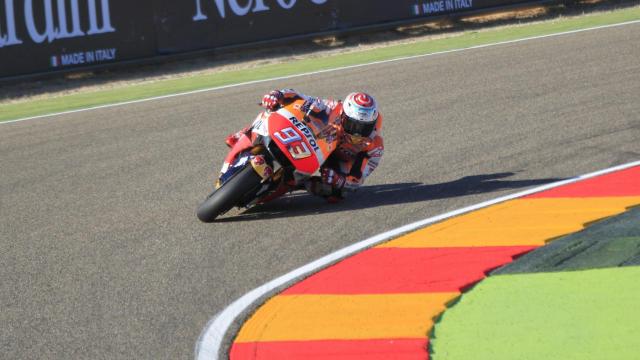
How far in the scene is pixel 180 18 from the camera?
57.0 ft

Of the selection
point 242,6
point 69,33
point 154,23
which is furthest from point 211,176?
point 242,6

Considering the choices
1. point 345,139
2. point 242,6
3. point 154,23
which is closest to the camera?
point 345,139

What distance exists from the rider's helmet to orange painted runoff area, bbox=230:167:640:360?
1208 mm

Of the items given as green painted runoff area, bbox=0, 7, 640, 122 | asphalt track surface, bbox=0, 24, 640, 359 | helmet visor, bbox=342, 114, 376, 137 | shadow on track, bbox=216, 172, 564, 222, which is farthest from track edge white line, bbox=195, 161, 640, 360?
green painted runoff area, bbox=0, 7, 640, 122

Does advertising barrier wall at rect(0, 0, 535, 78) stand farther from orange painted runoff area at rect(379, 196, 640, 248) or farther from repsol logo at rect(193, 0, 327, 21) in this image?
orange painted runoff area at rect(379, 196, 640, 248)

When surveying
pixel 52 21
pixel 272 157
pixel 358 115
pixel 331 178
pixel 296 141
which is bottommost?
pixel 331 178

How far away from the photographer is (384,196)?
32.5ft

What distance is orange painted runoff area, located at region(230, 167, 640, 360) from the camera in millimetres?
6281

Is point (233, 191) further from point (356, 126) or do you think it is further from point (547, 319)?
point (547, 319)

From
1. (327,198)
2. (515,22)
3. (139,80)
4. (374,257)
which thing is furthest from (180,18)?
(374,257)

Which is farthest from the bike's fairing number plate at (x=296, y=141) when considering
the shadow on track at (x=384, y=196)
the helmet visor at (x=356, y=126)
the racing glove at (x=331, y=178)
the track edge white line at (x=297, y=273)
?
the track edge white line at (x=297, y=273)

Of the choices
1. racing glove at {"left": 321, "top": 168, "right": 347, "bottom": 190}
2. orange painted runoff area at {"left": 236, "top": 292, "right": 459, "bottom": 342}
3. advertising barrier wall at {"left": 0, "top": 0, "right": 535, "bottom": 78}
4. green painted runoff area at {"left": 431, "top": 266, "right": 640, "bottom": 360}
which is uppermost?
advertising barrier wall at {"left": 0, "top": 0, "right": 535, "bottom": 78}

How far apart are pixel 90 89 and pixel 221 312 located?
10.6 meters

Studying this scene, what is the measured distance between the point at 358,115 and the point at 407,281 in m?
2.37
